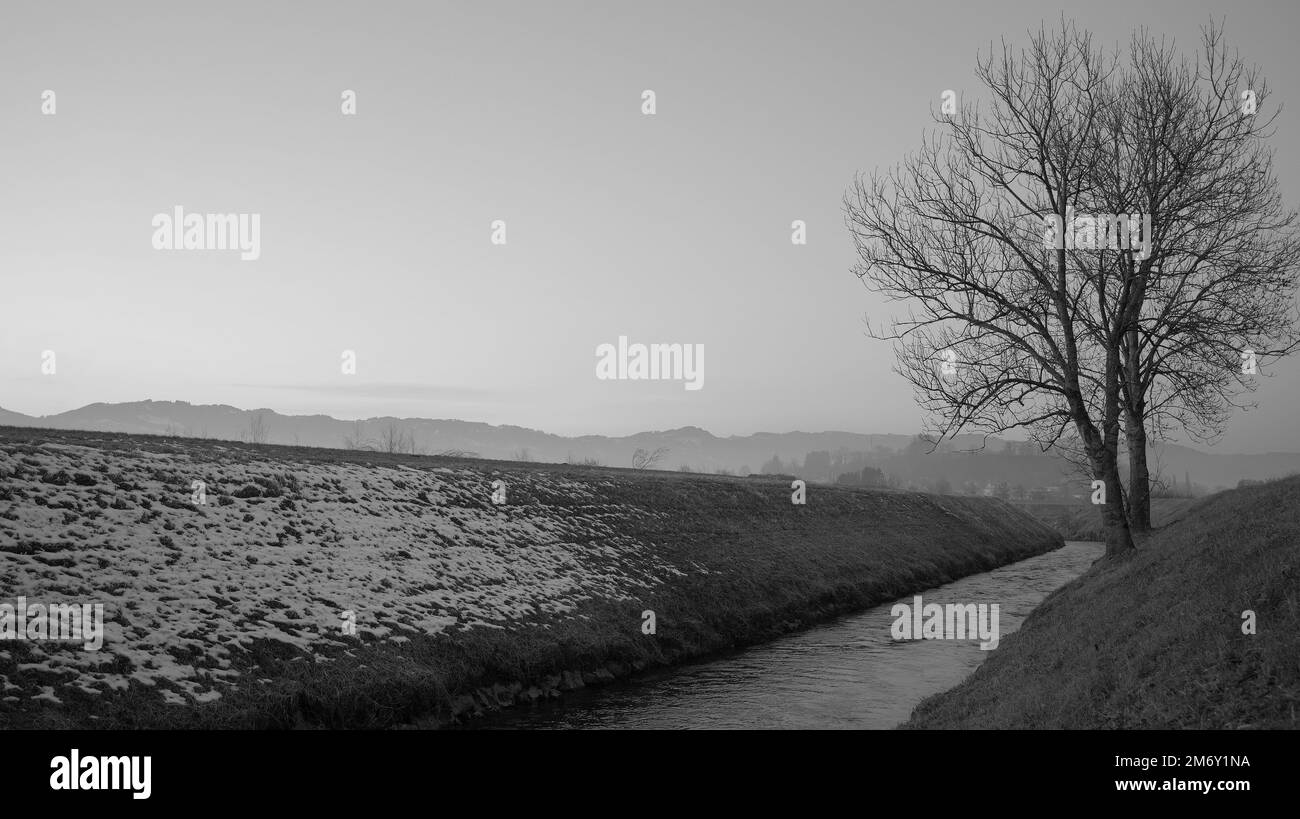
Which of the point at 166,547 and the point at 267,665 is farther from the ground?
the point at 166,547

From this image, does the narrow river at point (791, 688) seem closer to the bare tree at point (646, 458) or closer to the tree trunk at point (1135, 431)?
the tree trunk at point (1135, 431)

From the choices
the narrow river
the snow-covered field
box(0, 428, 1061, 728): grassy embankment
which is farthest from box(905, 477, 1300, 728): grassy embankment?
the snow-covered field

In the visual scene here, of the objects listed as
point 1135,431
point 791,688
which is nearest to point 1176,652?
point 791,688

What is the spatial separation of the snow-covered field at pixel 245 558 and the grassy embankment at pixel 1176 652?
44.8 feet

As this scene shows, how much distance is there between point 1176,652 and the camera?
11.2m

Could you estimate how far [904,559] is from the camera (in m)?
44.3

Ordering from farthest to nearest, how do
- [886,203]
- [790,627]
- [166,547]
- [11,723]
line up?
[790,627] < [886,203] < [166,547] < [11,723]

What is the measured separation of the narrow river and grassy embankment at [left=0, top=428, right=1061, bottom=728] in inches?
48.1

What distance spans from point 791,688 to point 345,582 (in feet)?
41.8

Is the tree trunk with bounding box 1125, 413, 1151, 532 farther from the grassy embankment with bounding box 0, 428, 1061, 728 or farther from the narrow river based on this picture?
the grassy embankment with bounding box 0, 428, 1061, 728

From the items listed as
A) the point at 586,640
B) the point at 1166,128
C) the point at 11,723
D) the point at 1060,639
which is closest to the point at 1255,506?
the point at 1060,639

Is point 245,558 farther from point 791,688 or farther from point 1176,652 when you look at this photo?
point 1176,652

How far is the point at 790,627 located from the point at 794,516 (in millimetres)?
15120

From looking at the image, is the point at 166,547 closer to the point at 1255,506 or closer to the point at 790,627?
the point at 790,627
